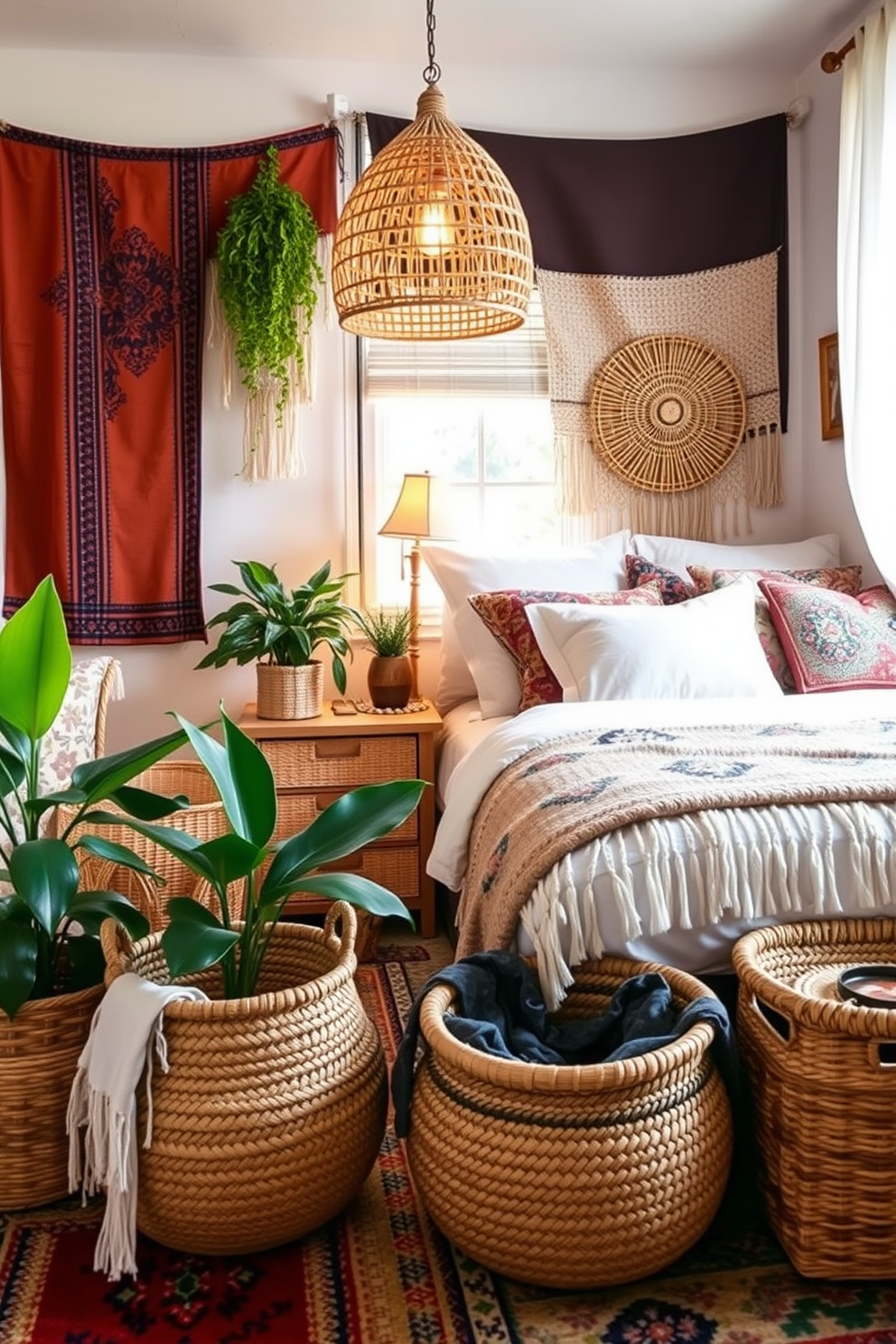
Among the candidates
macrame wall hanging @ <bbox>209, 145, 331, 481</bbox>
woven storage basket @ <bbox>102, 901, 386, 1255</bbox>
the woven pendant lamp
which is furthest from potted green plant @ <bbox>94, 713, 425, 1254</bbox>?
macrame wall hanging @ <bbox>209, 145, 331, 481</bbox>

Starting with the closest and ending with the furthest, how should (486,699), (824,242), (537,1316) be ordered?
(537,1316) < (486,699) < (824,242)

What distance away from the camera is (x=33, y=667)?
6.14 feet

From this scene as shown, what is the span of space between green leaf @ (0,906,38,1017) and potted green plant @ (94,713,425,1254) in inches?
4.9

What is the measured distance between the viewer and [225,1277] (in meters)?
1.66

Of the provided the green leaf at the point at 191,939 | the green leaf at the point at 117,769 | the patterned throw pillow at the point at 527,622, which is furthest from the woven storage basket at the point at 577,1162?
the patterned throw pillow at the point at 527,622

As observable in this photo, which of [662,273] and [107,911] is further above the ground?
[662,273]

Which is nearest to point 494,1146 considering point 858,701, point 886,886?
point 886,886

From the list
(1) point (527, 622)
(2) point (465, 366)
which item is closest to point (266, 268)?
(2) point (465, 366)

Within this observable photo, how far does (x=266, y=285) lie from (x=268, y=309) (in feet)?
0.23

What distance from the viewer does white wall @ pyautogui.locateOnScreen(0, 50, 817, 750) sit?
3424mm

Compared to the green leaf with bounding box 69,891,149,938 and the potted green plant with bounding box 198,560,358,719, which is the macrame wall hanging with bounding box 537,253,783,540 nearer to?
the potted green plant with bounding box 198,560,358,719

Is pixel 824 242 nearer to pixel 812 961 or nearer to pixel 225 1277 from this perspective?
pixel 812 961

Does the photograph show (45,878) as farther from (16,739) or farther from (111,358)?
(111,358)

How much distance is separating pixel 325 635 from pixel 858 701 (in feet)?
4.59
